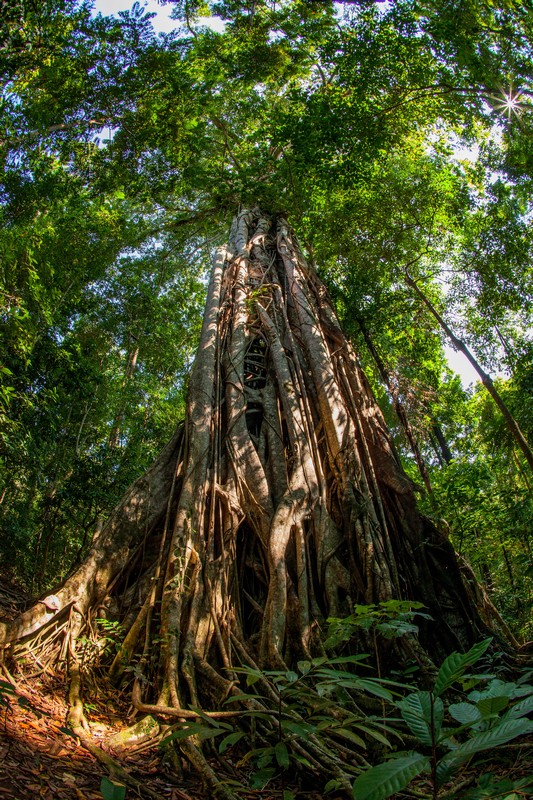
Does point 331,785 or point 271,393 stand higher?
point 271,393

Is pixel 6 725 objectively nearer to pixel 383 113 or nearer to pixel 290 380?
pixel 290 380

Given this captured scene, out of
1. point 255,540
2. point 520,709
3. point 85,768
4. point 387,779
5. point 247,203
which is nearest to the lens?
point 387,779

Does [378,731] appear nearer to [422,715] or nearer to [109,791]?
[422,715]

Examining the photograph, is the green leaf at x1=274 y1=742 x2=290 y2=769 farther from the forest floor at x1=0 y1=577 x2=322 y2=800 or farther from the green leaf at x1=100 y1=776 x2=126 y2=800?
the forest floor at x1=0 y1=577 x2=322 y2=800

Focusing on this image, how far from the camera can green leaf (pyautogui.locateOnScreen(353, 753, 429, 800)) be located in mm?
742

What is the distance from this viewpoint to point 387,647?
2531 mm

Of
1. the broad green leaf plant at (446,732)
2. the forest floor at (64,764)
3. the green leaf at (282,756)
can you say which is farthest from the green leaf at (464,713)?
the forest floor at (64,764)

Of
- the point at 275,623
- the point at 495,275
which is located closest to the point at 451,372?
the point at 495,275

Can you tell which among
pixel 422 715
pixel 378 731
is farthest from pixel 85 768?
pixel 422 715

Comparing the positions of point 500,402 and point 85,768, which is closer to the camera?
point 85,768

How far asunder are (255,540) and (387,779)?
255 centimetres

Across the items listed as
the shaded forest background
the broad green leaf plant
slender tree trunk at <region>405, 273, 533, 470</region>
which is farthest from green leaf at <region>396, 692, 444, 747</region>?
slender tree trunk at <region>405, 273, 533, 470</region>

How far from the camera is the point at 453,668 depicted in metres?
0.93

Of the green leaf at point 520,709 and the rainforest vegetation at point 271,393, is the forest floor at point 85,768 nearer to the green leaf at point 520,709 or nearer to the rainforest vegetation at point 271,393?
the rainforest vegetation at point 271,393
